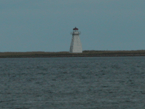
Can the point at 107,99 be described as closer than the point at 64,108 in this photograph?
No

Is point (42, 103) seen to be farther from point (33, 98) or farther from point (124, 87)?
point (124, 87)

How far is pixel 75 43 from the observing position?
90.2m

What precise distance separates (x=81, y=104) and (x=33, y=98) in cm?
357

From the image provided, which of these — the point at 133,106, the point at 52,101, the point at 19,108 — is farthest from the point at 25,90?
the point at 133,106

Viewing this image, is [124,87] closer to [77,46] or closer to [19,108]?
[19,108]

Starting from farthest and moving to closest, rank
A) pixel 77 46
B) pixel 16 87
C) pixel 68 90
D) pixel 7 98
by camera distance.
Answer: pixel 77 46, pixel 16 87, pixel 68 90, pixel 7 98

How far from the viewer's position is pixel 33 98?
21891 millimetres

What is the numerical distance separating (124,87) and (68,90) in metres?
4.30

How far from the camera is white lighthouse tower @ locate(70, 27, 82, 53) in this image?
289 ft

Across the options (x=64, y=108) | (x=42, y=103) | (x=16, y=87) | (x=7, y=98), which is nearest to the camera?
(x=64, y=108)

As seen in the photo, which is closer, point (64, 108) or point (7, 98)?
point (64, 108)

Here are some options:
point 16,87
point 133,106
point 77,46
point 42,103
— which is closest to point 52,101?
point 42,103

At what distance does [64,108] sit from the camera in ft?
61.2

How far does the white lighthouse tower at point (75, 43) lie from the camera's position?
88125 mm
